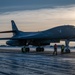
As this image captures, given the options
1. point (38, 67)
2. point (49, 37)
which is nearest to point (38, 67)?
point (38, 67)

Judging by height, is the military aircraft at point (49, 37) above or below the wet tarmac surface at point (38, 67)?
above

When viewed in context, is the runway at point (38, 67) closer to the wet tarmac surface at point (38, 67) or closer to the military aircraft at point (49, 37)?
the wet tarmac surface at point (38, 67)

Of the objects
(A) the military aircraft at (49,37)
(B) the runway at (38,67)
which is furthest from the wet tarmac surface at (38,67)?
(A) the military aircraft at (49,37)

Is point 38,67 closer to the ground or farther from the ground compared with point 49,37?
closer to the ground

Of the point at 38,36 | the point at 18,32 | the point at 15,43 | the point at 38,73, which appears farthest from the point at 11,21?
the point at 38,73

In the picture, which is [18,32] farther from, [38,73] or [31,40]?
[38,73]

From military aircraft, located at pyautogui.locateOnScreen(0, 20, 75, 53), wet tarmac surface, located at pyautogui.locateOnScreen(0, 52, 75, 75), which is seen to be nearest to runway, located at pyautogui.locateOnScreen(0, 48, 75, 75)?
wet tarmac surface, located at pyautogui.locateOnScreen(0, 52, 75, 75)

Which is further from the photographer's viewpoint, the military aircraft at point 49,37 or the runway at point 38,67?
the military aircraft at point 49,37

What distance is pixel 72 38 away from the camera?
121 ft

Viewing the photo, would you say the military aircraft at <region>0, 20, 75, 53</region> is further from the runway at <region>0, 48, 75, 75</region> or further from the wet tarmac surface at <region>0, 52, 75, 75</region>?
the wet tarmac surface at <region>0, 52, 75, 75</region>

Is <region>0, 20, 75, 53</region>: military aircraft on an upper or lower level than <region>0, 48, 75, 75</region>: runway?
upper

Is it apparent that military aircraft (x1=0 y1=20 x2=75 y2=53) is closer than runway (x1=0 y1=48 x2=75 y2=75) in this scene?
No

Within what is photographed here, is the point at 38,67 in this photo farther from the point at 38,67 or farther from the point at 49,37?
the point at 49,37

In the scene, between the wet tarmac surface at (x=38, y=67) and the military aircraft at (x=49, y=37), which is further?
the military aircraft at (x=49, y=37)
